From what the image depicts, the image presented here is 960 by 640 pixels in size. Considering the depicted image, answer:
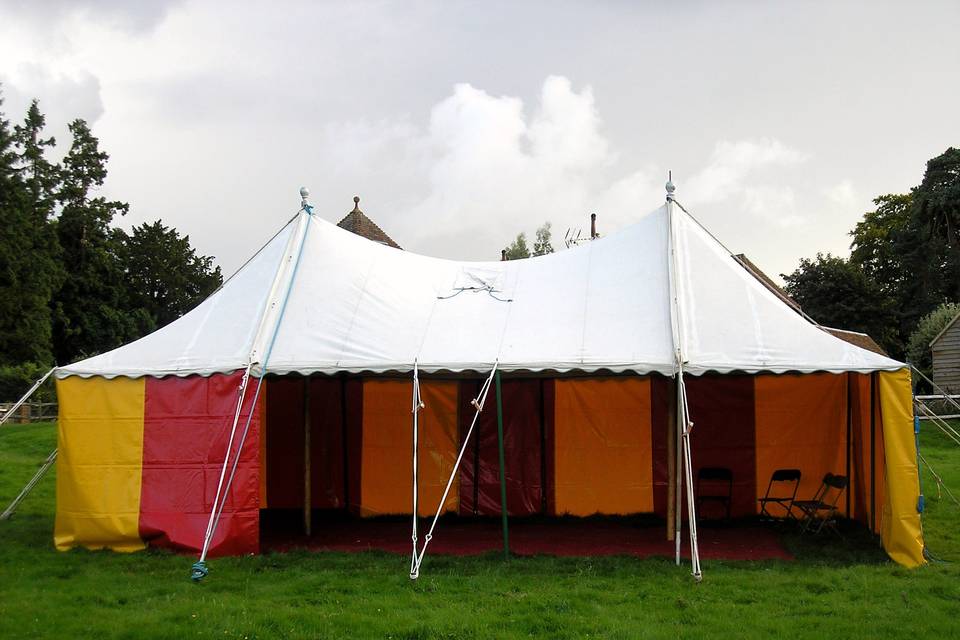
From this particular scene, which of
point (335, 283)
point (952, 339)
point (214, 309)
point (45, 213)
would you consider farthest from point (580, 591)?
point (45, 213)

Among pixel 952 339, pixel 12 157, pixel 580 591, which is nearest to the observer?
pixel 580 591

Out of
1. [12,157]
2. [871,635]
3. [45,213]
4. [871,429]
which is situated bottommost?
[871,635]

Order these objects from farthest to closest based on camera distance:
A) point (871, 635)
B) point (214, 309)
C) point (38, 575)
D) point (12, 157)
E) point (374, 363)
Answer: point (12, 157) → point (214, 309) → point (374, 363) → point (38, 575) → point (871, 635)

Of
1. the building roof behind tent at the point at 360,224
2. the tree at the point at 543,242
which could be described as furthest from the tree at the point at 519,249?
the building roof behind tent at the point at 360,224

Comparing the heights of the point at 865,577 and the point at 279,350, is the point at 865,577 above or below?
below

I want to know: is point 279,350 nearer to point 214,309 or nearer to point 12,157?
point 214,309

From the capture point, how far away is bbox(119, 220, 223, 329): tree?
116 feet

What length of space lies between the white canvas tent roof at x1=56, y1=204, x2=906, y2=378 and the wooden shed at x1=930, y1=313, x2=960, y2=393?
1791 cm

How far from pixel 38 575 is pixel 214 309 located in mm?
2534

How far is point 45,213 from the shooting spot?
29.2m

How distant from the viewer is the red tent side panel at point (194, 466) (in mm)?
6004

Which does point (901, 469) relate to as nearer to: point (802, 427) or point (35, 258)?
point (802, 427)

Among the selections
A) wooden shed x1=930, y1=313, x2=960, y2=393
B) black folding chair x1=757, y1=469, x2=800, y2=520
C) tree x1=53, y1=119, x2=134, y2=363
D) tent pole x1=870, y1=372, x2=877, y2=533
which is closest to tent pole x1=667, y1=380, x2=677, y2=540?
black folding chair x1=757, y1=469, x2=800, y2=520

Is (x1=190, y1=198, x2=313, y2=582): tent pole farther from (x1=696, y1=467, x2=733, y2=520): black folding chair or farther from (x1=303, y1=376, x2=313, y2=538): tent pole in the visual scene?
(x1=696, y1=467, x2=733, y2=520): black folding chair
